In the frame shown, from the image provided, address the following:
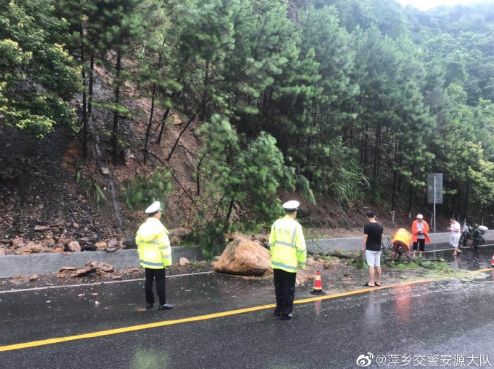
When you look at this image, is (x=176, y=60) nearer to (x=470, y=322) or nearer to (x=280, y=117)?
(x=280, y=117)

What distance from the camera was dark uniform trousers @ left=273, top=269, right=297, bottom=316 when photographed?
22.1 feet

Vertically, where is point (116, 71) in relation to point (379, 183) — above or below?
above

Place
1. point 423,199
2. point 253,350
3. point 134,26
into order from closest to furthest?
point 253,350
point 134,26
point 423,199

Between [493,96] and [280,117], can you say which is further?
[493,96]

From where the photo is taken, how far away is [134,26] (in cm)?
1270

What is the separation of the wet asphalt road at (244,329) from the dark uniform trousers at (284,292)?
0.82 ft

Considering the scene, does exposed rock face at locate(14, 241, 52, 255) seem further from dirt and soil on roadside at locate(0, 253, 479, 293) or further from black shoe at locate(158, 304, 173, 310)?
black shoe at locate(158, 304, 173, 310)

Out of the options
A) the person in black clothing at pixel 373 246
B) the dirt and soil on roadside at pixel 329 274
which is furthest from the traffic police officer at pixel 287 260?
the person in black clothing at pixel 373 246

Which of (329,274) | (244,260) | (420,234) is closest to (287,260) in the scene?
(244,260)

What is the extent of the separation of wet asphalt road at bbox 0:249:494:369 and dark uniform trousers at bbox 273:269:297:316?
0.25 meters

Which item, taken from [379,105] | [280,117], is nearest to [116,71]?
[280,117]

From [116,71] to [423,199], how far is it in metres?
22.5

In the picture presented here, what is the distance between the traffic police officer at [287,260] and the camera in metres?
6.75

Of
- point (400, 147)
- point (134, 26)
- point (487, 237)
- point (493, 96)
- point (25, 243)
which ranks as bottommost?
point (487, 237)
